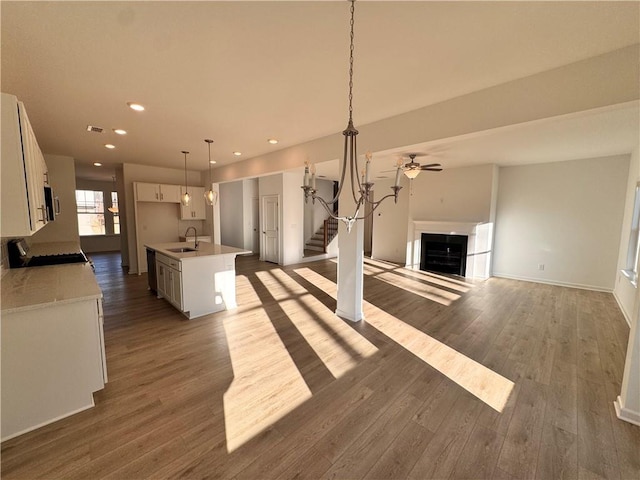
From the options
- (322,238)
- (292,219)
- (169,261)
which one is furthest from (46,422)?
(322,238)

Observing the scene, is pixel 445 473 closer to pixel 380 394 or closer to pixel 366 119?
pixel 380 394

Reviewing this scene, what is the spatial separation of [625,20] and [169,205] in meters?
8.24

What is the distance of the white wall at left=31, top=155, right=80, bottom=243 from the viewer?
18.3ft

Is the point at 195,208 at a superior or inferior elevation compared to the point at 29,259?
superior

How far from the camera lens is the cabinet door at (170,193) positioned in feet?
22.0

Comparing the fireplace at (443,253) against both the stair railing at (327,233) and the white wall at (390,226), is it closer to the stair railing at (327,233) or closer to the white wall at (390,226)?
the white wall at (390,226)

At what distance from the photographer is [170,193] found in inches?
269

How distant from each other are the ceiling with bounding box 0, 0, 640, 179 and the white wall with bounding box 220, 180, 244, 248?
5.81 metres

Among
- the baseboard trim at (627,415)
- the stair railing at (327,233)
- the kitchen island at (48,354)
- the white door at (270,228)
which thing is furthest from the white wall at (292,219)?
the baseboard trim at (627,415)

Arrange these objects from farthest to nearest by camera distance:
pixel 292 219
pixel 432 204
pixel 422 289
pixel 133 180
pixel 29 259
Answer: pixel 292 219 → pixel 432 204 → pixel 133 180 → pixel 422 289 → pixel 29 259

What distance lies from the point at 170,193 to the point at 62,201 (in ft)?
6.76

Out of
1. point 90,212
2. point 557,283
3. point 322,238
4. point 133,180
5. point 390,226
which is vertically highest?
point 133,180

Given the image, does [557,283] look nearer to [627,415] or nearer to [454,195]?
[454,195]

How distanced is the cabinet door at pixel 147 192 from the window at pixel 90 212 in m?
5.43
